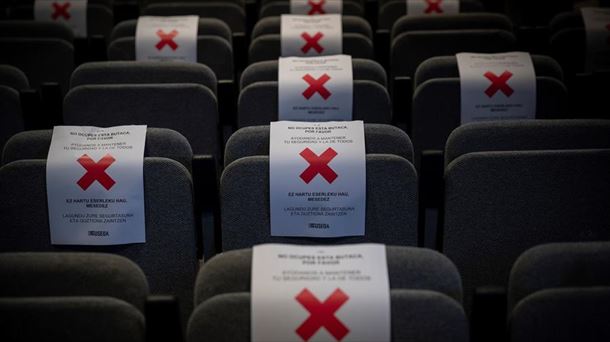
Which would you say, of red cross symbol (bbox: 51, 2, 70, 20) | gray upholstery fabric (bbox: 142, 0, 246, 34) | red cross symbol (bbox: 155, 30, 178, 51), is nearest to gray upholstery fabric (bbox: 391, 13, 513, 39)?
gray upholstery fabric (bbox: 142, 0, 246, 34)

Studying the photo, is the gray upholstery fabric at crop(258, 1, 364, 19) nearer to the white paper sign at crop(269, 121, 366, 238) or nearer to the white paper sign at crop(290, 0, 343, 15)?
the white paper sign at crop(290, 0, 343, 15)

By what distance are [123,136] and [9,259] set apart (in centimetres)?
48

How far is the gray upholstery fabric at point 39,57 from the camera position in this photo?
279 cm

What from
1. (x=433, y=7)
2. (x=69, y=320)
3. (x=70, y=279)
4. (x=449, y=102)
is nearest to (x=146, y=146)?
(x=70, y=279)

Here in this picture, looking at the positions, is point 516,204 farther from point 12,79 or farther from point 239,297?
point 12,79

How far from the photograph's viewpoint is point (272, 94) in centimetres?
224

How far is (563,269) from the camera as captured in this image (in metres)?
1.42

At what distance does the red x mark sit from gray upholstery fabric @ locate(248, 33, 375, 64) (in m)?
1.57

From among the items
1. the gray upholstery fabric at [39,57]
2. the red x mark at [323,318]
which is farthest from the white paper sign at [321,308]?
the gray upholstery fabric at [39,57]

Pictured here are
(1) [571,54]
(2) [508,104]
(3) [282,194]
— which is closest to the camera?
(3) [282,194]

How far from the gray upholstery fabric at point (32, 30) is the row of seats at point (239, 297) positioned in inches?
69.7

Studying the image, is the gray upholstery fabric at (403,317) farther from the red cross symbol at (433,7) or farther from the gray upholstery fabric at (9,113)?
the red cross symbol at (433,7)

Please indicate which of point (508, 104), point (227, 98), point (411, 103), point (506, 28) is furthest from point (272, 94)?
point (506, 28)

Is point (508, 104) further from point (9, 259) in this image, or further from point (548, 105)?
point (9, 259)
